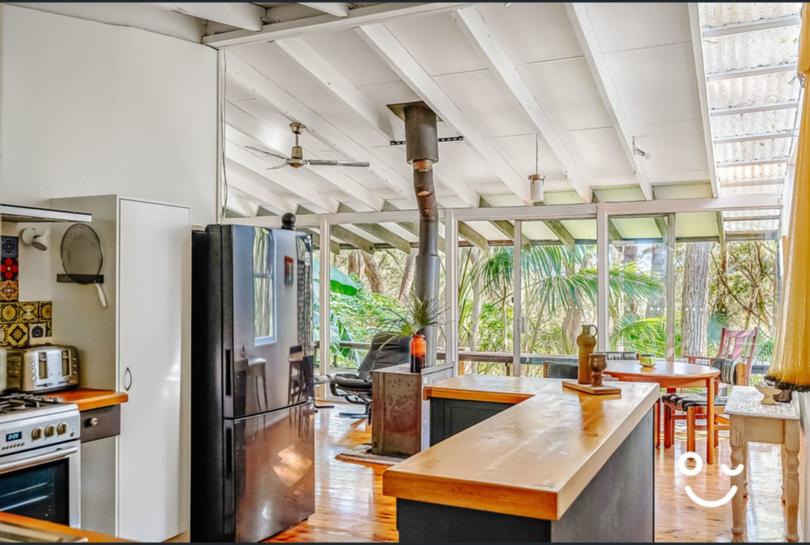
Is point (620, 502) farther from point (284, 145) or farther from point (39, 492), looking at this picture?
point (284, 145)

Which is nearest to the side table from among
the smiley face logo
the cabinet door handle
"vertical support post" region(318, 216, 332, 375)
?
the smiley face logo

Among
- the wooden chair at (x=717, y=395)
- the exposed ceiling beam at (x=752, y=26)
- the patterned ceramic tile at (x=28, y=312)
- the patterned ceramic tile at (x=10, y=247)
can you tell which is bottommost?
the wooden chair at (x=717, y=395)

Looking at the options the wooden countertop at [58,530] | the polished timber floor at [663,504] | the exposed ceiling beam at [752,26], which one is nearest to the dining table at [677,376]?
the polished timber floor at [663,504]

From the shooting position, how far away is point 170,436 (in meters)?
3.30

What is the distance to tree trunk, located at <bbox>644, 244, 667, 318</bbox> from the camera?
645 centimetres

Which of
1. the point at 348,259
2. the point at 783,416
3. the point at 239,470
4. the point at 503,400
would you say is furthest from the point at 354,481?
the point at 348,259

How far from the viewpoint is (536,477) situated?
1.56 metres

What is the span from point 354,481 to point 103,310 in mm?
2259

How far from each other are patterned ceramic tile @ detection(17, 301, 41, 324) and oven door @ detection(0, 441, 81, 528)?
0.77 m

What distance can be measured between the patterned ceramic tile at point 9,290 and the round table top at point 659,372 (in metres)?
3.92

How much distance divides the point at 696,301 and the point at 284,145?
419cm

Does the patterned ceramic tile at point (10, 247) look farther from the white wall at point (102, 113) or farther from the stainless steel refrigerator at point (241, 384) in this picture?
the stainless steel refrigerator at point (241, 384)

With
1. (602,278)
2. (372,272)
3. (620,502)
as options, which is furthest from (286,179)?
(620,502)

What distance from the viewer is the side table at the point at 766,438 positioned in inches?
130
